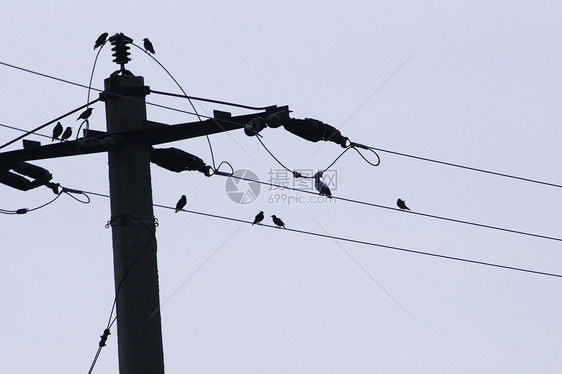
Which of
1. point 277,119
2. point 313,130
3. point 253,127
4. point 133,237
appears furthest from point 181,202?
point 133,237

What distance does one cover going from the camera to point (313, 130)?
37.7 feet

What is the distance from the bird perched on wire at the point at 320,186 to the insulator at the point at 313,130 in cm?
108

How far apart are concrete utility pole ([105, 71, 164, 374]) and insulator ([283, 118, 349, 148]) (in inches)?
67.1

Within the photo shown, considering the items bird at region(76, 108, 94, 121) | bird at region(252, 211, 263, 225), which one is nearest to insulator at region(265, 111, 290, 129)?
bird at region(76, 108, 94, 121)

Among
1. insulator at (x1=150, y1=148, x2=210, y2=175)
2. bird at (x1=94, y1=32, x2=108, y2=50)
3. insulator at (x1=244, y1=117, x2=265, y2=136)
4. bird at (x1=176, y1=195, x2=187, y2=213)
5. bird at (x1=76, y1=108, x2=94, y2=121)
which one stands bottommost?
insulator at (x1=244, y1=117, x2=265, y2=136)

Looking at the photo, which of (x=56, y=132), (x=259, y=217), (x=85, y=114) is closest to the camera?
(x=85, y=114)

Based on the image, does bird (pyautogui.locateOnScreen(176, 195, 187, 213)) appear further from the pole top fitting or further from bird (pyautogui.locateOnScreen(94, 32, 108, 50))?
the pole top fitting

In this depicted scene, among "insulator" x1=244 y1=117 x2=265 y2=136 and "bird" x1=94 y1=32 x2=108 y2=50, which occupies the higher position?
"bird" x1=94 y1=32 x2=108 y2=50

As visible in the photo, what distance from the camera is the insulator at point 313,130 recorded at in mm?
11188

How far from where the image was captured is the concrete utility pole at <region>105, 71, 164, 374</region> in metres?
9.95

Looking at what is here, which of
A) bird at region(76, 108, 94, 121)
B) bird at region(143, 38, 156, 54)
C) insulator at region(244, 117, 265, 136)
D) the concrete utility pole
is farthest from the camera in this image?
bird at region(143, 38, 156, 54)

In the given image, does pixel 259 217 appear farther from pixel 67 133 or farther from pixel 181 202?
pixel 67 133

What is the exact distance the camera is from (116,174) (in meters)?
10.3

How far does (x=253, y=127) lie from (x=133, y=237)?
170 cm
